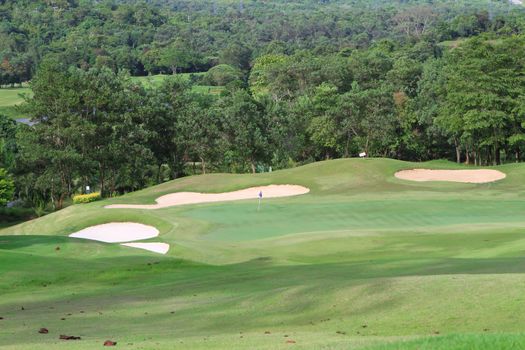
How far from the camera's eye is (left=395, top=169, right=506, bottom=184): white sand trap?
53509 millimetres

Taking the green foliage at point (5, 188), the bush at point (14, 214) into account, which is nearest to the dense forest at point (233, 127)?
the green foliage at point (5, 188)

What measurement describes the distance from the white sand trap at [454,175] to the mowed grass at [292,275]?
3.87 meters

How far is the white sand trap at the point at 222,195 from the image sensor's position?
5020cm

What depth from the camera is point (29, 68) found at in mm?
182875

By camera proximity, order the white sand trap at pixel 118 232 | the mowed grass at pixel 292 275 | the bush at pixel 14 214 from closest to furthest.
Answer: the mowed grass at pixel 292 275, the white sand trap at pixel 118 232, the bush at pixel 14 214

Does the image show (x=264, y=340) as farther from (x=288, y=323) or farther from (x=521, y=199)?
(x=521, y=199)

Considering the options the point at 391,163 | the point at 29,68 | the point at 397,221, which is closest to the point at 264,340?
the point at 397,221

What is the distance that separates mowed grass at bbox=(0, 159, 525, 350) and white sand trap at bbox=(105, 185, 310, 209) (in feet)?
9.24

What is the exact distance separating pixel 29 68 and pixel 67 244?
162 meters

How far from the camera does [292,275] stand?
862 inches

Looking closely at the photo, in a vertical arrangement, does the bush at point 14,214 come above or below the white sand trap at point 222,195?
below

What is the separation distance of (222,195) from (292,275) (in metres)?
30.4

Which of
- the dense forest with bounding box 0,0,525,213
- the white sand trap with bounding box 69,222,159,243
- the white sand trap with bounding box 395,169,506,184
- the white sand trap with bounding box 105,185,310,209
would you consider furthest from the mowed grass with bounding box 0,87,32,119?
the white sand trap with bounding box 69,222,159,243

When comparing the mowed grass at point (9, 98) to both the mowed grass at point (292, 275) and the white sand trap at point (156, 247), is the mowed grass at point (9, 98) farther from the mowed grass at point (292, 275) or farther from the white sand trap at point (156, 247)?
the white sand trap at point (156, 247)
